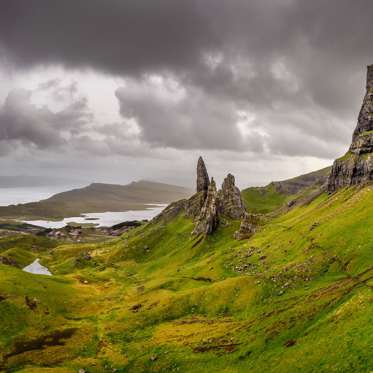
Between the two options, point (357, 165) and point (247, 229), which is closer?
point (357, 165)

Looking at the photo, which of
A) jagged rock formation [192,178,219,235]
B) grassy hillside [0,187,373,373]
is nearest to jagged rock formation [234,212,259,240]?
jagged rock formation [192,178,219,235]

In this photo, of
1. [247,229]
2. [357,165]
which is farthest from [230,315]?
[357,165]

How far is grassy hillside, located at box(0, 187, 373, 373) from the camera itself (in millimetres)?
48812

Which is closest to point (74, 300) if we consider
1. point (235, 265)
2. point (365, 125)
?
point (235, 265)

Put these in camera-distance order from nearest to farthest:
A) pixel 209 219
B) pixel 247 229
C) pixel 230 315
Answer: pixel 230 315 < pixel 247 229 < pixel 209 219

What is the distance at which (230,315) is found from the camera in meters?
77.2

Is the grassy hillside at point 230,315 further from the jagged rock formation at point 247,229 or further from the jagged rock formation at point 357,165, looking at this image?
the jagged rock formation at point 357,165

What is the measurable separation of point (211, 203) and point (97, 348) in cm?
13017

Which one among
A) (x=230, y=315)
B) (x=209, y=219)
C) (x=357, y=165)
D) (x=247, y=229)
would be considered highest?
(x=357, y=165)

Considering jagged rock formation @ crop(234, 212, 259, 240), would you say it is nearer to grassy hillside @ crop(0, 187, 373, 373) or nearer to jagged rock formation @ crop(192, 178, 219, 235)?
jagged rock formation @ crop(192, 178, 219, 235)

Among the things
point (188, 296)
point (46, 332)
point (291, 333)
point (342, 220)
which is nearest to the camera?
point (291, 333)

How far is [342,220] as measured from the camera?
99938 millimetres

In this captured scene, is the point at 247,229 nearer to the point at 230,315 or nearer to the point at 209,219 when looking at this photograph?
the point at 209,219

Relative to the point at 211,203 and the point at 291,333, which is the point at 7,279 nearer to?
the point at 291,333
